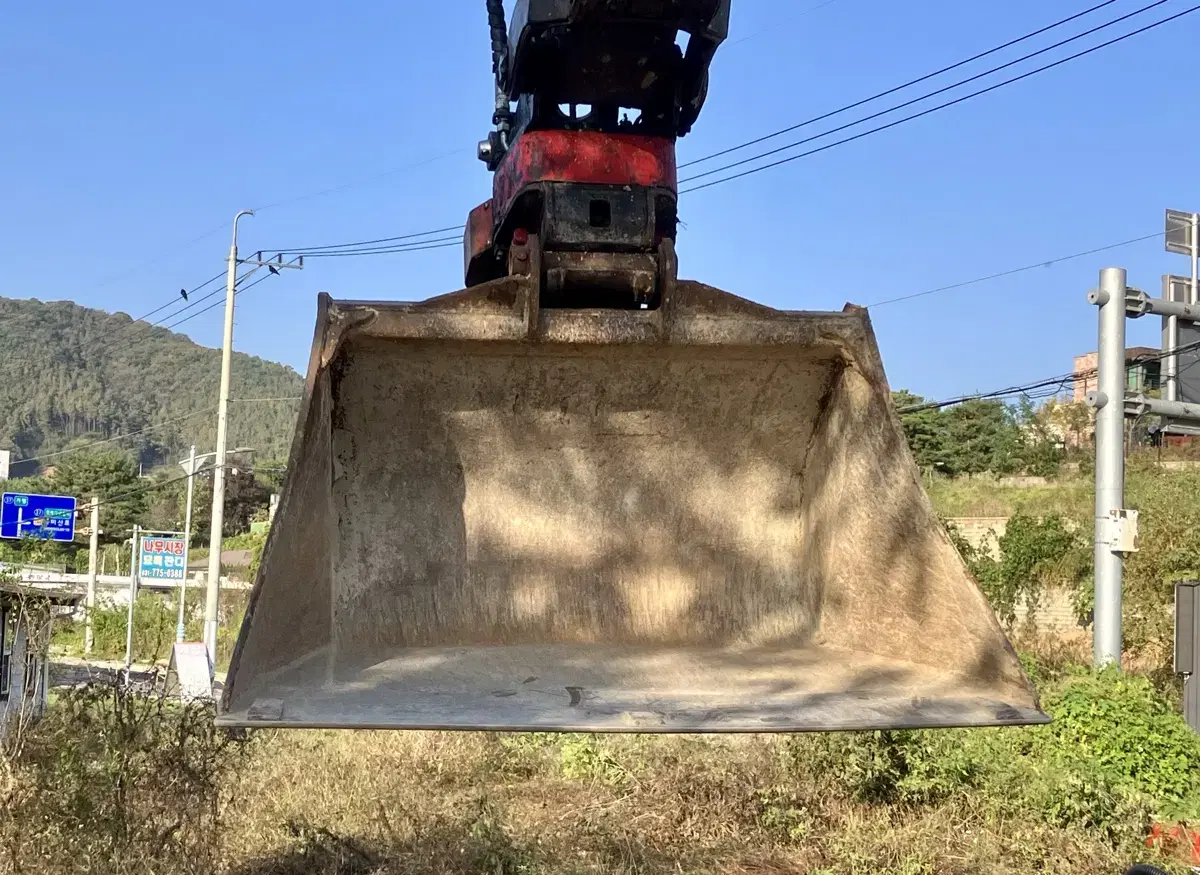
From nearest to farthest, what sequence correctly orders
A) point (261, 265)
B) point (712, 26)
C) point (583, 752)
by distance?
1. point (712, 26)
2. point (583, 752)
3. point (261, 265)

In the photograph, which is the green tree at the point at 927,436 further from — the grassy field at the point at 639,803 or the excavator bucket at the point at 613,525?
the excavator bucket at the point at 613,525

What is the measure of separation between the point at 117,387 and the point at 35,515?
403 ft

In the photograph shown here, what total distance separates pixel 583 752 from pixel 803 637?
22.6ft

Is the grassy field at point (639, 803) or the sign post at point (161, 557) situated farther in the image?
the sign post at point (161, 557)

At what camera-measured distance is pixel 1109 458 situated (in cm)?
907

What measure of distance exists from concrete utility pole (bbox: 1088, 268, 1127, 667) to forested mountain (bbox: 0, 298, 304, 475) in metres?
102

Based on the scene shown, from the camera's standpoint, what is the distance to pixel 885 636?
3.45m

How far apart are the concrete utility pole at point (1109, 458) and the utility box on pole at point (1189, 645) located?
2.13ft

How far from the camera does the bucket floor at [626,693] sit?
2.75 m

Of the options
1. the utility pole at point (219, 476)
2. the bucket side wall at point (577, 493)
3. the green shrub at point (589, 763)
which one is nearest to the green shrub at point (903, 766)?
the green shrub at point (589, 763)

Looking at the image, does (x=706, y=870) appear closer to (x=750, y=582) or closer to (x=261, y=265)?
(x=750, y=582)

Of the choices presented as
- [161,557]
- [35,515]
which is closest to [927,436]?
[161,557]

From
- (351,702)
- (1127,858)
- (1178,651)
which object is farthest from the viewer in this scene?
(1178,651)

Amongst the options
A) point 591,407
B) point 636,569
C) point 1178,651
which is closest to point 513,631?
point 636,569
